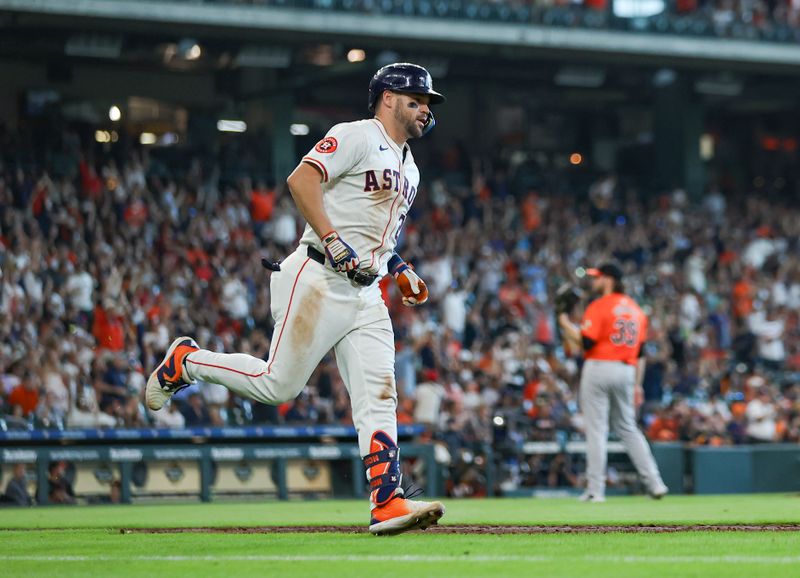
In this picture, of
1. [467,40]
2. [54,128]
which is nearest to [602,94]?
[467,40]

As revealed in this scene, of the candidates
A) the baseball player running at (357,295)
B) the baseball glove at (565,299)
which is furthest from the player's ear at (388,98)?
the baseball glove at (565,299)

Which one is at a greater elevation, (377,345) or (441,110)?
(441,110)

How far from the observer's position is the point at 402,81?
7086 mm

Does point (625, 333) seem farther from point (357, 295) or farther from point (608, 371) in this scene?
point (357, 295)

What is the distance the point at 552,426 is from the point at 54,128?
9.92m

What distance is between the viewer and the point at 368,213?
7.00 m

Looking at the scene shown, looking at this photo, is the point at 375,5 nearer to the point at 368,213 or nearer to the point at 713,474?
the point at 713,474

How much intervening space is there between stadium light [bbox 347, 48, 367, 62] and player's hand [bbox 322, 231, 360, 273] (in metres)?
19.6

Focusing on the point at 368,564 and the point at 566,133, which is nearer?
the point at 368,564

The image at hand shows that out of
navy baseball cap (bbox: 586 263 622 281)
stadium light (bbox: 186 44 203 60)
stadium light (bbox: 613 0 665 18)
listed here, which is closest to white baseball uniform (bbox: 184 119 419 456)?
navy baseball cap (bbox: 586 263 622 281)

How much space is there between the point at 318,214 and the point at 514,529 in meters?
1.95

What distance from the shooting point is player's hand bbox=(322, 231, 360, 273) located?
662cm

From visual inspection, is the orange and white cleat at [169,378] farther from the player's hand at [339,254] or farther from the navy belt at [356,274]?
the player's hand at [339,254]

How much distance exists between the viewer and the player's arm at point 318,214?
6.63 meters
